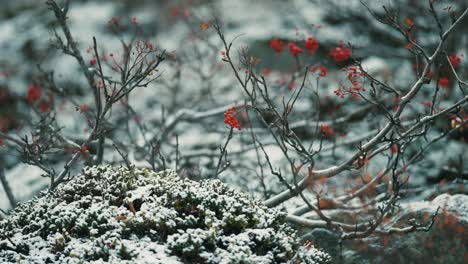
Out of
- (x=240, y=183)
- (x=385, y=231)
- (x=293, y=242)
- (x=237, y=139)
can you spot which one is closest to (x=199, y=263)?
(x=293, y=242)

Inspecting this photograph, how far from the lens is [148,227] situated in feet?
19.3

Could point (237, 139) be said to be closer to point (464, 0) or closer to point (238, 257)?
point (464, 0)

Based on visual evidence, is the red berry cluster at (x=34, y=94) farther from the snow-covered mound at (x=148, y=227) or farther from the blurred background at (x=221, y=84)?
the snow-covered mound at (x=148, y=227)

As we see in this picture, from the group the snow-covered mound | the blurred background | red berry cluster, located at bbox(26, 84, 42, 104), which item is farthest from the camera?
red berry cluster, located at bbox(26, 84, 42, 104)

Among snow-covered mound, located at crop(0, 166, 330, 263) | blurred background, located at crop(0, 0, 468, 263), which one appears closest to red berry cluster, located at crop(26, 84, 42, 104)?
blurred background, located at crop(0, 0, 468, 263)

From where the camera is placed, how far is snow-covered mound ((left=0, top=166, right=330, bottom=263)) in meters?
5.56

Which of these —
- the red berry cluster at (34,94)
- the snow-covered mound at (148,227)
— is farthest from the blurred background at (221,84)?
the snow-covered mound at (148,227)

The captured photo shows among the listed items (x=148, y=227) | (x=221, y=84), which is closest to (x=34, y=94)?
(x=221, y=84)

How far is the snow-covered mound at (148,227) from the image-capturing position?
5.56 m

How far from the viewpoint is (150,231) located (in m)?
5.77

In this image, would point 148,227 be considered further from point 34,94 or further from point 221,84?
point 221,84

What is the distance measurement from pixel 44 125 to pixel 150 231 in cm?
465

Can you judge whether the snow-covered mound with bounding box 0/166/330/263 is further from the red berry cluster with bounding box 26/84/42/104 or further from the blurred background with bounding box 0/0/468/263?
the red berry cluster with bounding box 26/84/42/104

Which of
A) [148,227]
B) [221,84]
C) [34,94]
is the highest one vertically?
[221,84]
